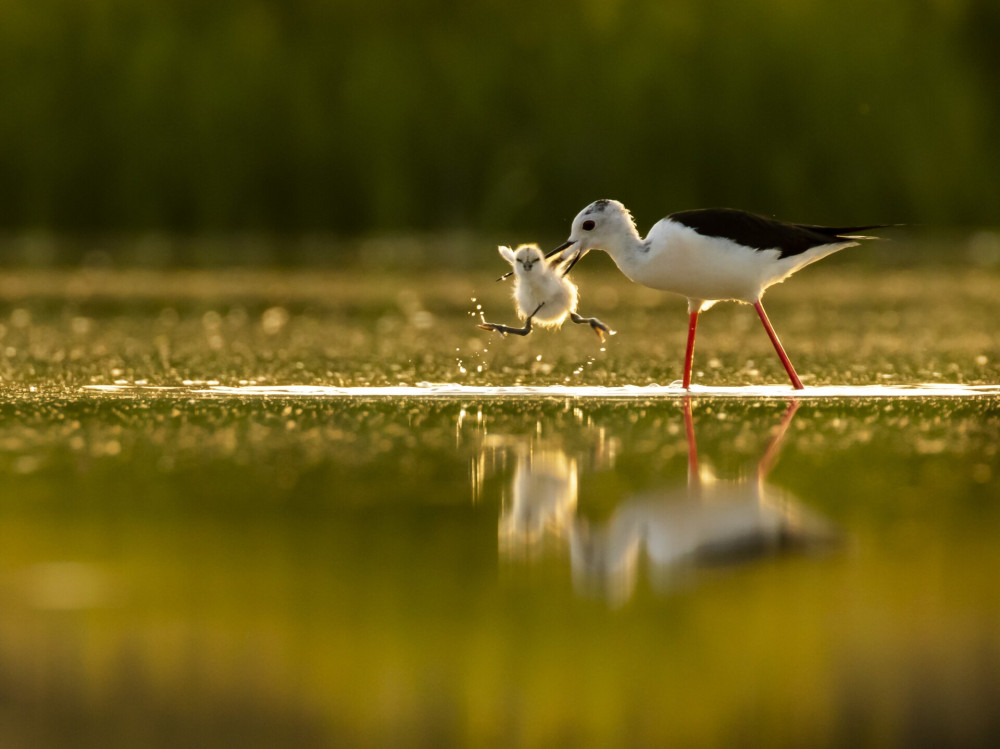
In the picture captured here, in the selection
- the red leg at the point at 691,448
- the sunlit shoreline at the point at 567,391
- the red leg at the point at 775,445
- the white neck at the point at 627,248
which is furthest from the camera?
the white neck at the point at 627,248

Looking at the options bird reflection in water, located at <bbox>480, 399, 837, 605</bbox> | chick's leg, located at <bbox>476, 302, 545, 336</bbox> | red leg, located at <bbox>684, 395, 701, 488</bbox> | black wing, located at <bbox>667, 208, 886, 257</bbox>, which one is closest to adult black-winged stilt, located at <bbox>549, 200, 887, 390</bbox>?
black wing, located at <bbox>667, 208, 886, 257</bbox>

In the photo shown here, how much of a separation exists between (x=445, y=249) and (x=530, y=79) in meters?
8.48

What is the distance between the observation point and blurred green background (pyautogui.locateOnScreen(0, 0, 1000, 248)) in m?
34.3

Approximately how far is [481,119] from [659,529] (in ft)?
101

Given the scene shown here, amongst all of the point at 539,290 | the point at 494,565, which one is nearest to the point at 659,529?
the point at 494,565

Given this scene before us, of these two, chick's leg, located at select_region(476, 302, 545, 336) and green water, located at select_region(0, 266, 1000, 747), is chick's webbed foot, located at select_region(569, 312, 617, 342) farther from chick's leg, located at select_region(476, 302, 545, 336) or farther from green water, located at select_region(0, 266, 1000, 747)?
green water, located at select_region(0, 266, 1000, 747)

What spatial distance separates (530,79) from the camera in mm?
37250

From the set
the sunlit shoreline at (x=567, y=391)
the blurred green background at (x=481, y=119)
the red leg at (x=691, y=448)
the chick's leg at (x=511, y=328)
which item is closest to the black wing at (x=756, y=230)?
the sunlit shoreline at (x=567, y=391)

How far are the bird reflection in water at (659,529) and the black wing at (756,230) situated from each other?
3.15 m

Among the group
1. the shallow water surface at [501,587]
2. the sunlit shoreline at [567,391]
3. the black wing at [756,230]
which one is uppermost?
the black wing at [756,230]

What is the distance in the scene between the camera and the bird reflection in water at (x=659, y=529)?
5.14 metres

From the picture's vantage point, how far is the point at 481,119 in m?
35.9

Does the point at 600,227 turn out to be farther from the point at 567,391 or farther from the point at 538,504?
the point at 538,504

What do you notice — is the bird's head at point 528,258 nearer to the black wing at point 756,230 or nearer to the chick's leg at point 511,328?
the chick's leg at point 511,328
